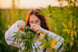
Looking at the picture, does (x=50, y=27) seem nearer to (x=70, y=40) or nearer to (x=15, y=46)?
(x=70, y=40)

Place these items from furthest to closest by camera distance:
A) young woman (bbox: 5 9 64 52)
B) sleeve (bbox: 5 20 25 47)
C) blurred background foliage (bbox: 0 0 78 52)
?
sleeve (bbox: 5 20 25 47)
young woman (bbox: 5 9 64 52)
blurred background foliage (bbox: 0 0 78 52)

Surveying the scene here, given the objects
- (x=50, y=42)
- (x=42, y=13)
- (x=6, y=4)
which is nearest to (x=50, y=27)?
(x=42, y=13)

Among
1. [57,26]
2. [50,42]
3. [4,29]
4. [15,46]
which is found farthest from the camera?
[4,29]

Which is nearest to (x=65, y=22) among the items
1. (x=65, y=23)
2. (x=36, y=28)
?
(x=65, y=23)

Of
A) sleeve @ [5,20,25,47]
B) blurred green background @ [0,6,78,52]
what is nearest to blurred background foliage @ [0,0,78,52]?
blurred green background @ [0,6,78,52]

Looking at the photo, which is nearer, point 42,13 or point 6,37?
point 42,13

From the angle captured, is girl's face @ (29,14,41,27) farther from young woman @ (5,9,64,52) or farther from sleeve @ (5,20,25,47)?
sleeve @ (5,20,25,47)

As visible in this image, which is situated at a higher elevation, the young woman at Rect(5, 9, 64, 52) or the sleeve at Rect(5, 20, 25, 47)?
the young woman at Rect(5, 9, 64, 52)

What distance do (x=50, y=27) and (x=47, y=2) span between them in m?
0.31

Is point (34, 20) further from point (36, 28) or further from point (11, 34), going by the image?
point (11, 34)

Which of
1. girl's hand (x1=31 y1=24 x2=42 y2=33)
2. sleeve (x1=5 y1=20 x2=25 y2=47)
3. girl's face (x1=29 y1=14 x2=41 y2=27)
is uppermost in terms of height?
girl's face (x1=29 y1=14 x2=41 y2=27)

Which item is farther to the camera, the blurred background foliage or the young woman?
the young woman

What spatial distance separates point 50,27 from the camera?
2889 mm

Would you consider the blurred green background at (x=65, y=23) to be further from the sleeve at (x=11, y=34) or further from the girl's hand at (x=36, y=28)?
the sleeve at (x=11, y=34)
